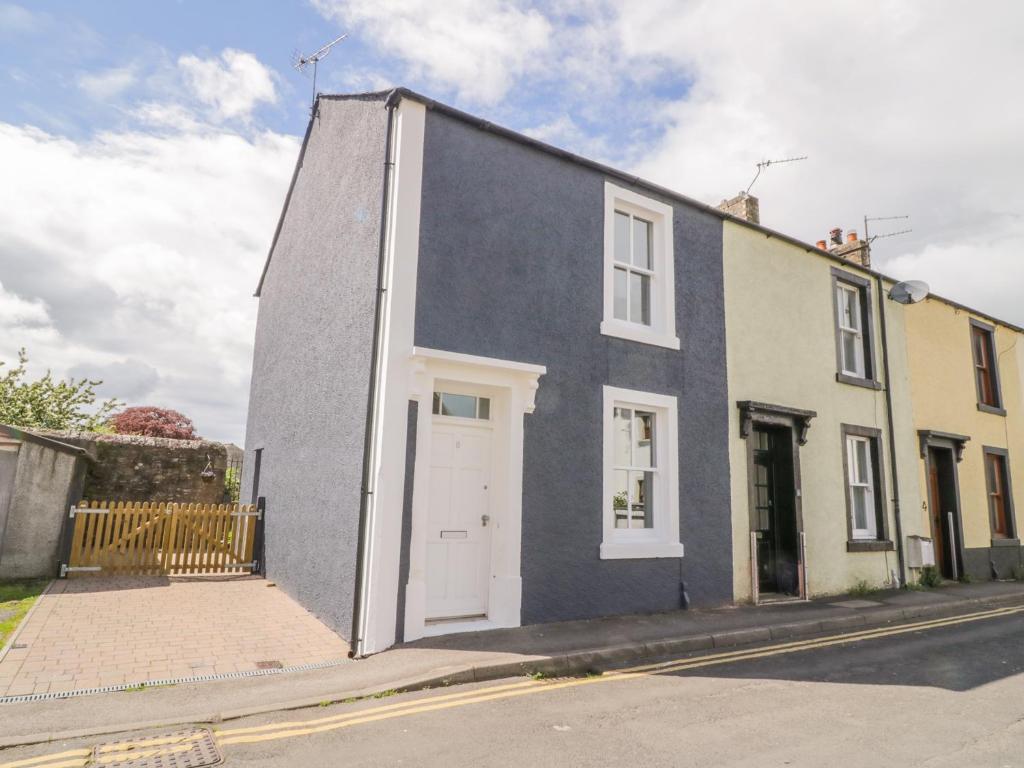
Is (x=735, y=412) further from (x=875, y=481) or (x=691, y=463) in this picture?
(x=875, y=481)

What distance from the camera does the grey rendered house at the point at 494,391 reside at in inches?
292

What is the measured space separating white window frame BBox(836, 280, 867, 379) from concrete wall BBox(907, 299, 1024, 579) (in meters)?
1.68

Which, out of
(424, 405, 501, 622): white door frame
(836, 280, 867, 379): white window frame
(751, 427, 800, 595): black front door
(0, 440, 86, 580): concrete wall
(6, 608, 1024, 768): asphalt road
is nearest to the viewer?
(6, 608, 1024, 768): asphalt road

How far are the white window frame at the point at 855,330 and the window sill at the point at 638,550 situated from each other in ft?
19.5

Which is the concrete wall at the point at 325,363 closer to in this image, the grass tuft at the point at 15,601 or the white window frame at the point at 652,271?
the grass tuft at the point at 15,601

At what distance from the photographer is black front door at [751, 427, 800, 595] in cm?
1087

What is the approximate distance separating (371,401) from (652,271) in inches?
201

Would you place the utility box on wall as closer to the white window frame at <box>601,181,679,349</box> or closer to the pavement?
the pavement

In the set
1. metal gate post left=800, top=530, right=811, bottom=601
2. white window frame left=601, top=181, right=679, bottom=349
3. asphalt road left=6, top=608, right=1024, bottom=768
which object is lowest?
asphalt road left=6, top=608, right=1024, bottom=768

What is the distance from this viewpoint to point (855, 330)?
1302 cm

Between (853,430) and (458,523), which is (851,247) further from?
(458,523)

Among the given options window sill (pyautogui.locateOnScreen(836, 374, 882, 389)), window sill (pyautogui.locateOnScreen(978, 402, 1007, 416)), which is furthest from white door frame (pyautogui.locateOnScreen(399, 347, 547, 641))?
window sill (pyautogui.locateOnScreen(978, 402, 1007, 416))

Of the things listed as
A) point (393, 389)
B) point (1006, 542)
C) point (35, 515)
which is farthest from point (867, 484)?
point (35, 515)

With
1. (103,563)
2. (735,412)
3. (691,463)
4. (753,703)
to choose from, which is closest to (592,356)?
(691,463)
